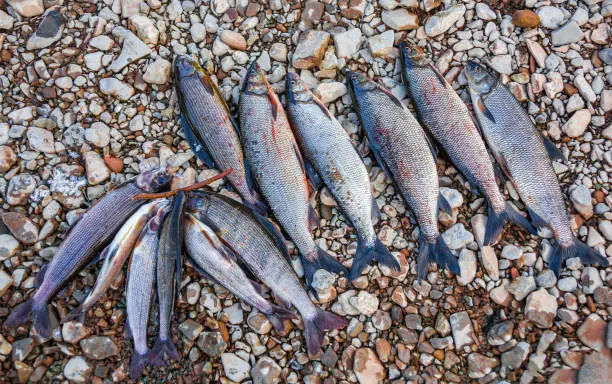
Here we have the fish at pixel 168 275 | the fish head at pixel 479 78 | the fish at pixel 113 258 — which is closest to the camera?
the fish at pixel 168 275

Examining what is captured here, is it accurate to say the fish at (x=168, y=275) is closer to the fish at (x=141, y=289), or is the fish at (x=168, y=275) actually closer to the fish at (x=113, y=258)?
the fish at (x=141, y=289)

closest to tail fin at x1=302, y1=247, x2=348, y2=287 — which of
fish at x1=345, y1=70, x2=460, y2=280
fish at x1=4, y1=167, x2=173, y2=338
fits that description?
fish at x1=345, y1=70, x2=460, y2=280

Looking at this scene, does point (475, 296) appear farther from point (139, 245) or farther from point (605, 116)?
point (139, 245)

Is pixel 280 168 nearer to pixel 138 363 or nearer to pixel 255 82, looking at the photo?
pixel 255 82

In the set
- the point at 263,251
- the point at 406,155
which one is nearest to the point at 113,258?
the point at 263,251

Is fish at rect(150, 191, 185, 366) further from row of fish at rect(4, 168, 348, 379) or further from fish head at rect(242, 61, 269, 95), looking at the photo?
fish head at rect(242, 61, 269, 95)

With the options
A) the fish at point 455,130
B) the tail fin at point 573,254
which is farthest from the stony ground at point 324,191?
the fish at point 455,130

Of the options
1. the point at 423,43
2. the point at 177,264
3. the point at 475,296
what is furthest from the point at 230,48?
the point at 475,296
